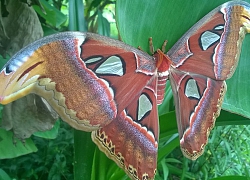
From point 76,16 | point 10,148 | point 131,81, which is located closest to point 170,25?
point 131,81

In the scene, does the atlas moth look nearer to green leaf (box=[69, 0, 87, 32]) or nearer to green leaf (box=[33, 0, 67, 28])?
green leaf (box=[69, 0, 87, 32])

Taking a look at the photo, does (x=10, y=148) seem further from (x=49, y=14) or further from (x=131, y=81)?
(x=131, y=81)

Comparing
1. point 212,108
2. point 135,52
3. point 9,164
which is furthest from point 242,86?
point 9,164

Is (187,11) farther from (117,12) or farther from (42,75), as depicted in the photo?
(42,75)

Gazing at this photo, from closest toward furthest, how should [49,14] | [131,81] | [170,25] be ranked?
[131,81]
[170,25]
[49,14]

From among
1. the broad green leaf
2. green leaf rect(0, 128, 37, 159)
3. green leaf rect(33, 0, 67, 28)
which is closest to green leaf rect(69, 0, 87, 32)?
green leaf rect(33, 0, 67, 28)

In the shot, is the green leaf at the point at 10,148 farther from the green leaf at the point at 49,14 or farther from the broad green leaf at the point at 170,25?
the broad green leaf at the point at 170,25

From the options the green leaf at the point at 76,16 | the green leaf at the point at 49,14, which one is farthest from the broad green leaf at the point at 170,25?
the green leaf at the point at 49,14

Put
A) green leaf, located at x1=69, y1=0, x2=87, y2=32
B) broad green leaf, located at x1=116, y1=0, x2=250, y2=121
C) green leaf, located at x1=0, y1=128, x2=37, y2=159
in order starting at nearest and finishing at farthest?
broad green leaf, located at x1=116, y1=0, x2=250, y2=121 → green leaf, located at x1=69, y1=0, x2=87, y2=32 → green leaf, located at x1=0, y1=128, x2=37, y2=159

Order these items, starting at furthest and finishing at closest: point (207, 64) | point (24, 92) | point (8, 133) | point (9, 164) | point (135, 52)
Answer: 1. point (9, 164)
2. point (8, 133)
3. point (207, 64)
4. point (135, 52)
5. point (24, 92)
